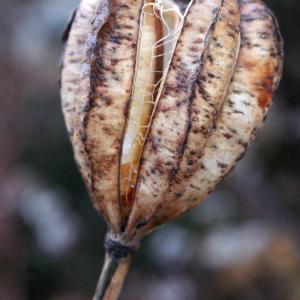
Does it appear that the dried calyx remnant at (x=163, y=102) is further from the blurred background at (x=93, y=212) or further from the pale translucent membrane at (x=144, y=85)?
the blurred background at (x=93, y=212)

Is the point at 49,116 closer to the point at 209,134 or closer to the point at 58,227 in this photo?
the point at 58,227

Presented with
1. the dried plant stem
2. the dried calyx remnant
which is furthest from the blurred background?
the dried plant stem

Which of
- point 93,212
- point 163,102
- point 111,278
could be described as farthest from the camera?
point 93,212

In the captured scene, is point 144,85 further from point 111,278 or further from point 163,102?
point 111,278

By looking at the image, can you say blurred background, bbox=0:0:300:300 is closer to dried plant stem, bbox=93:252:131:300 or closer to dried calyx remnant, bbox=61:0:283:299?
dried calyx remnant, bbox=61:0:283:299

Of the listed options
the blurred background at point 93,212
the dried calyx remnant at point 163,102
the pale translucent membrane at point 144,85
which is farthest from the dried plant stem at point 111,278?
the blurred background at point 93,212

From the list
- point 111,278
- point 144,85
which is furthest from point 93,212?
point 144,85

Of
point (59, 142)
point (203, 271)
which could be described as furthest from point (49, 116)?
point (203, 271)
